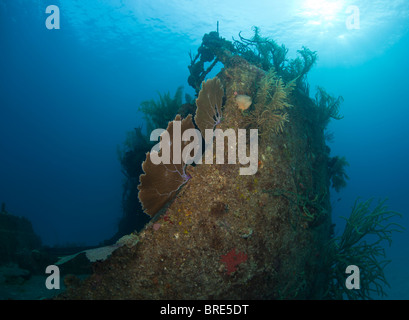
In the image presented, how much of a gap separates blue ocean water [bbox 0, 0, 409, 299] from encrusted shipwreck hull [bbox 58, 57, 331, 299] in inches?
462

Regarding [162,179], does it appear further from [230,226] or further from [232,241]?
[232,241]

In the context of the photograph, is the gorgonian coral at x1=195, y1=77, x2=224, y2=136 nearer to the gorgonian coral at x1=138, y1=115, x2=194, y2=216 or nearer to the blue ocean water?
the gorgonian coral at x1=138, y1=115, x2=194, y2=216

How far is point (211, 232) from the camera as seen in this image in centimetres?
305

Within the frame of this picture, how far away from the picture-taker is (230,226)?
3129mm

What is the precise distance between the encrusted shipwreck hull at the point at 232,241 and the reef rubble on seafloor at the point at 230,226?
0.01 metres

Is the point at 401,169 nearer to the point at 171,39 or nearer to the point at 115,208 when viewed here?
the point at 171,39

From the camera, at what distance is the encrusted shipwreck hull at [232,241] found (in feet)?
9.30

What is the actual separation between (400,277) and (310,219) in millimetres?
23005

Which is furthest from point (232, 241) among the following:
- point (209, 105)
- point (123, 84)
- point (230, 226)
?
point (123, 84)

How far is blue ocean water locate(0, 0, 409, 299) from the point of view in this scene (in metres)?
27.0

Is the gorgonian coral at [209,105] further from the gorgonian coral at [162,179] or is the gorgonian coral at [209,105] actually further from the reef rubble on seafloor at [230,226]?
the gorgonian coral at [162,179]

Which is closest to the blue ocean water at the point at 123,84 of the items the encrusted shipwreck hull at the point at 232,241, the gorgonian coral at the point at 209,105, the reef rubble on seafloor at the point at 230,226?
the gorgonian coral at the point at 209,105

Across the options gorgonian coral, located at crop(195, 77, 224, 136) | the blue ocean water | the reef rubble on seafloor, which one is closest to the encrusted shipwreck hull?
the reef rubble on seafloor

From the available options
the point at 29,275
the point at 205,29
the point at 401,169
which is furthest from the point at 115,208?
the point at 401,169
